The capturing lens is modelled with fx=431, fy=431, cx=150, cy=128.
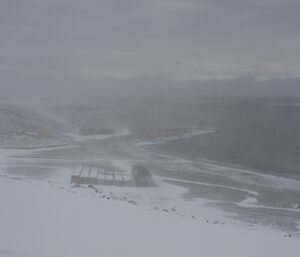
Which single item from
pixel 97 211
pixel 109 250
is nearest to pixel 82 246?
pixel 109 250

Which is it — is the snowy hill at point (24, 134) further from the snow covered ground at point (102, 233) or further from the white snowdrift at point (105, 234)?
the white snowdrift at point (105, 234)

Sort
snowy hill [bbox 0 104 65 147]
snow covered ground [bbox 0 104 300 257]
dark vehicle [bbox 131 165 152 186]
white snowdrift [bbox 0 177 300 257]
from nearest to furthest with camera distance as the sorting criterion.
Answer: white snowdrift [bbox 0 177 300 257] < snow covered ground [bbox 0 104 300 257] < dark vehicle [bbox 131 165 152 186] < snowy hill [bbox 0 104 65 147]

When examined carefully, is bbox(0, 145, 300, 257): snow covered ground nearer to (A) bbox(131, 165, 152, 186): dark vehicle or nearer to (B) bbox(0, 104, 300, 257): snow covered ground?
(B) bbox(0, 104, 300, 257): snow covered ground

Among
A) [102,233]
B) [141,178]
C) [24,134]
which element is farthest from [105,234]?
[24,134]

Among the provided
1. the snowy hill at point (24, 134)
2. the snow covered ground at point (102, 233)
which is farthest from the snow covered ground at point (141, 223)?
the snowy hill at point (24, 134)

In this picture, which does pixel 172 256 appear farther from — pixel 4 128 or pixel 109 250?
pixel 4 128

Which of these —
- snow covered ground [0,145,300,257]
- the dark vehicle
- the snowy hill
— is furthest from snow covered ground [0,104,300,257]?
the snowy hill

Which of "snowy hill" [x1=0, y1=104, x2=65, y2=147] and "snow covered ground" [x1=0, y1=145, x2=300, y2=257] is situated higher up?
"snowy hill" [x1=0, y1=104, x2=65, y2=147]

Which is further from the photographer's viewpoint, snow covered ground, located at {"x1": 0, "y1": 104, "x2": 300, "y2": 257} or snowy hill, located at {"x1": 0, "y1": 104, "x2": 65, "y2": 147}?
snowy hill, located at {"x1": 0, "y1": 104, "x2": 65, "y2": 147}
